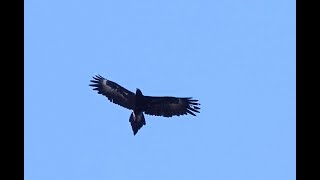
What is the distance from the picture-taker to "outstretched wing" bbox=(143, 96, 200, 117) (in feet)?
48.9

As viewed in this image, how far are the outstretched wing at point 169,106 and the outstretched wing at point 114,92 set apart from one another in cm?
45

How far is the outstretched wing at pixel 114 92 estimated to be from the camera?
591 inches

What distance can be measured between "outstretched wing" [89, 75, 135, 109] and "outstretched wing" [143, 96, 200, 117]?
1.48 feet

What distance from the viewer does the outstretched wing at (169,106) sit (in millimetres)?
14919

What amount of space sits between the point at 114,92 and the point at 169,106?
1422 millimetres

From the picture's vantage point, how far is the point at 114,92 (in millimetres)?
15250

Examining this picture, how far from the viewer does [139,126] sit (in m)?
14.2
